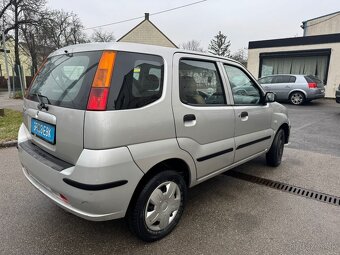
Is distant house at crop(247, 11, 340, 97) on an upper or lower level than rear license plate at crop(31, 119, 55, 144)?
upper

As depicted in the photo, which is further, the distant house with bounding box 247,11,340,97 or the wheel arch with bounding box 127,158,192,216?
the distant house with bounding box 247,11,340,97

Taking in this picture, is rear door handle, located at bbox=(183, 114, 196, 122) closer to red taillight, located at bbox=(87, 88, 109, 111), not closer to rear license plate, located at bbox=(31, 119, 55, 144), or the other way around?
red taillight, located at bbox=(87, 88, 109, 111)

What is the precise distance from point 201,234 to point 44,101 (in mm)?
1914

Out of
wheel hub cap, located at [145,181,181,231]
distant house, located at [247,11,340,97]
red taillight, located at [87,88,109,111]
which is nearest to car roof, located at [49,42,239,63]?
red taillight, located at [87,88,109,111]

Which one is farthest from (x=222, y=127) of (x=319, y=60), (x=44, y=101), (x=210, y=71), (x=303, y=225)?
(x=319, y=60)

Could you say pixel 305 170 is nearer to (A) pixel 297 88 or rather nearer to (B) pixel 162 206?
(B) pixel 162 206

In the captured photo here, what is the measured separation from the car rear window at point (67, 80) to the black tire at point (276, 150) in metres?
3.15

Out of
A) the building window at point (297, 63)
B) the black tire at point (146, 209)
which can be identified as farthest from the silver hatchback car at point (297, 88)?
the black tire at point (146, 209)

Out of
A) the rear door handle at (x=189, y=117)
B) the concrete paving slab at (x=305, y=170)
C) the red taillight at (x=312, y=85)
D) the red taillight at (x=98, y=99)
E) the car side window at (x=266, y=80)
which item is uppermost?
the car side window at (x=266, y=80)

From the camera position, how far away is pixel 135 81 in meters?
1.97

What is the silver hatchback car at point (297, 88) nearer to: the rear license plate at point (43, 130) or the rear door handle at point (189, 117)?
the rear door handle at point (189, 117)

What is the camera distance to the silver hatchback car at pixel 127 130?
1.79 m

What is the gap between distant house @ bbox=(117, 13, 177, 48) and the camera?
23.1 m

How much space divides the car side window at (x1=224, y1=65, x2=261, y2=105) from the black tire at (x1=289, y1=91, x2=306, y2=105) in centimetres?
986
